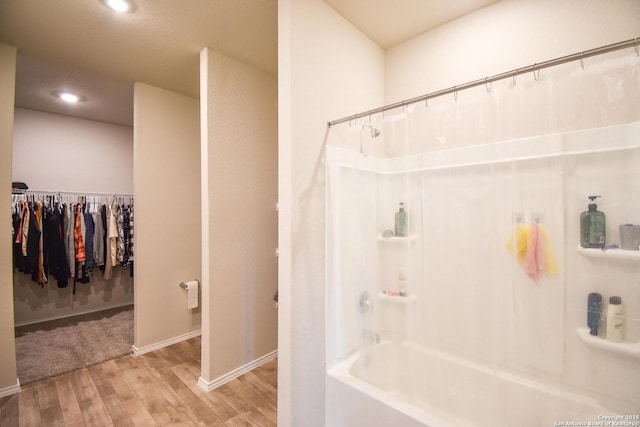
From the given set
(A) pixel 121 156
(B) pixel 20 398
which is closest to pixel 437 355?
(B) pixel 20 398

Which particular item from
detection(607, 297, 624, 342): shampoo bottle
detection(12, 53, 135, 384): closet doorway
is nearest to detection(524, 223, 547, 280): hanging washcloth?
detection(607, 297, 624, 342): shampoo bottle

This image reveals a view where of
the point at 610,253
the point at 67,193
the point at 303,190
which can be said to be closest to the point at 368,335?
the point at 303,190

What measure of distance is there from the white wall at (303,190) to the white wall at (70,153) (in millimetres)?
3936

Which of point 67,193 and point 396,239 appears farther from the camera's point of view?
point 67,193

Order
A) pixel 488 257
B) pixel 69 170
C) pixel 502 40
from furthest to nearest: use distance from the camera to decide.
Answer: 1. pixel 69 170
2. pixel 502 40
3. pixel 488 257

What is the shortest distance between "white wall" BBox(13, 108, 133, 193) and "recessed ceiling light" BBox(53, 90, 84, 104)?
737mm

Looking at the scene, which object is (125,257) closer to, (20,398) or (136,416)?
(20,398)

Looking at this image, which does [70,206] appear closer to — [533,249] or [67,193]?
[67,193]

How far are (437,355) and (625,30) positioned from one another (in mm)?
1869

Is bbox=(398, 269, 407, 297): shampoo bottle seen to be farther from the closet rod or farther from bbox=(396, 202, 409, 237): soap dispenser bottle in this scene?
the closet rod

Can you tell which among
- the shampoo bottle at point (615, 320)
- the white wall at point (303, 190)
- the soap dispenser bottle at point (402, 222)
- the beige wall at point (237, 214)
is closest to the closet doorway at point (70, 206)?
the beige wall at point (237, 214)

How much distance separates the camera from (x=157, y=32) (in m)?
A: 2.00

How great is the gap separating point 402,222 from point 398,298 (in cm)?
44

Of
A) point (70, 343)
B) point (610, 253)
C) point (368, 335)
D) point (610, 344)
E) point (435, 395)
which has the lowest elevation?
point (70, 343)
